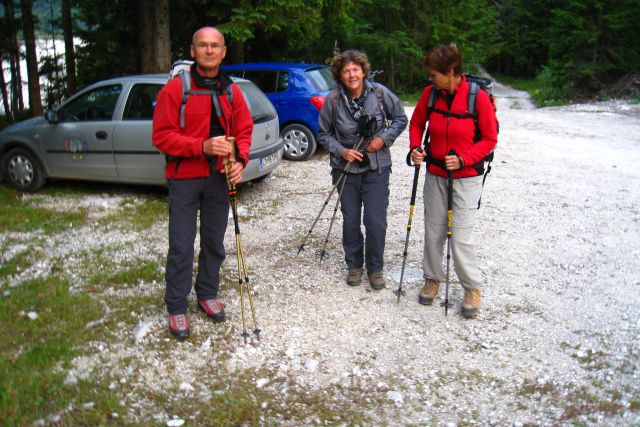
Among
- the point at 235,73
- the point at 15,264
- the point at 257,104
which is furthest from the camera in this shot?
the point at 235,73

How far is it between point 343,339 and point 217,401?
3.92 feet

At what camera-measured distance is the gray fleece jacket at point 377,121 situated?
5.04 meters

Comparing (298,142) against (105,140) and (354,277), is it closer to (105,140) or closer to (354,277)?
(105,140)

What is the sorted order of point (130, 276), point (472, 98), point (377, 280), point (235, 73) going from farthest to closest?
point (235, 73), point (130, 276), point (377, 280), point (472, 98)

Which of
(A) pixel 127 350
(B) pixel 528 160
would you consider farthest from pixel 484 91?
(B) pixel 528 160

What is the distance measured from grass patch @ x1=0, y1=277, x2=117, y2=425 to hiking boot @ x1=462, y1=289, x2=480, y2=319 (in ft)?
9.26

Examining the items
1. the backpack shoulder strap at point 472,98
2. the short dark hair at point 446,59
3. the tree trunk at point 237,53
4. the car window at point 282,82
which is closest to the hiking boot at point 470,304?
the backpack shoulder strap at point 472,98

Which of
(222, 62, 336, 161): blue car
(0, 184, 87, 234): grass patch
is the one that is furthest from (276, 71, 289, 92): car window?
(0, 184, 87, 234): grass patch

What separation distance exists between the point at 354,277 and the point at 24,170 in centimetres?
573

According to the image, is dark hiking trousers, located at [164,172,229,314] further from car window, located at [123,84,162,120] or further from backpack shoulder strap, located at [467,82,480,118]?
car window, located at [123,84,162,120]

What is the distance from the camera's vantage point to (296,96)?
10.6 meters

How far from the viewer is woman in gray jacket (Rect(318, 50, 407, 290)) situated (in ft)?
16.3

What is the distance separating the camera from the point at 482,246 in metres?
6.56

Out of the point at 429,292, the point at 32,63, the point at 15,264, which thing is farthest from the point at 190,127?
the point at 32,63
